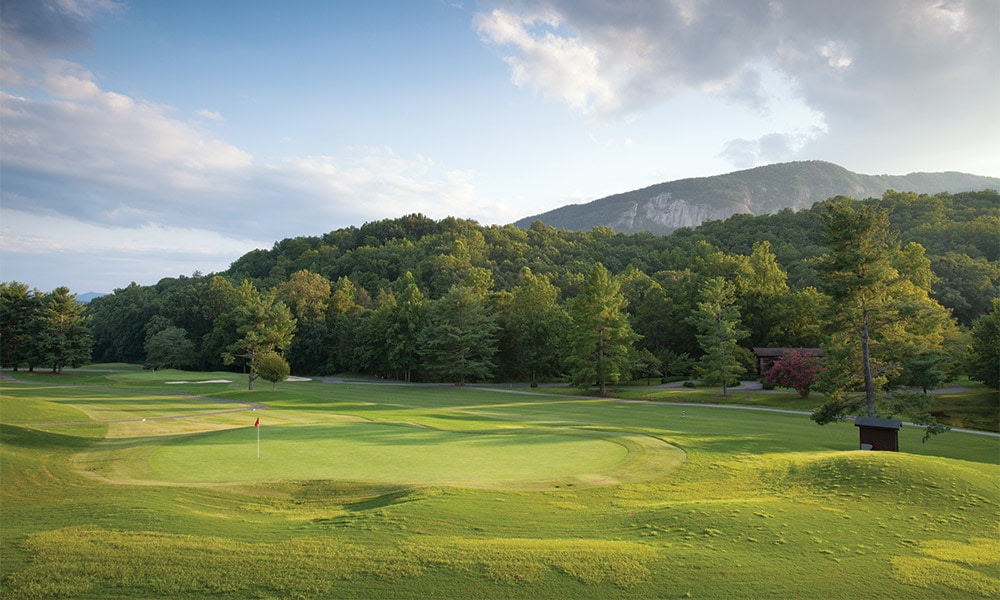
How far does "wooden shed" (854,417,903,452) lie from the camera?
17.0 metres

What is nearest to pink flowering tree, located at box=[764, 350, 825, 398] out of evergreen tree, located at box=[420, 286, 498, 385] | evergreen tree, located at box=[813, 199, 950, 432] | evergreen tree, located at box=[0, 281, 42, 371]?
evergreen tree, located at box=[813, 199, 950, 432]

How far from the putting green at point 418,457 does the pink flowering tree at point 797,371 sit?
26.3m

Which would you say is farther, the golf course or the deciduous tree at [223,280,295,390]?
the deciduous tree at [223,280,295,390]

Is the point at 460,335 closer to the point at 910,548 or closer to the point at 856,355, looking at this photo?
the point at 856,355

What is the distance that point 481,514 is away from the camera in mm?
9195

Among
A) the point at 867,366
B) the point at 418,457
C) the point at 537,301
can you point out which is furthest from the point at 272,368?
the point at 867,366

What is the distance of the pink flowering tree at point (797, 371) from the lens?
3934 cm

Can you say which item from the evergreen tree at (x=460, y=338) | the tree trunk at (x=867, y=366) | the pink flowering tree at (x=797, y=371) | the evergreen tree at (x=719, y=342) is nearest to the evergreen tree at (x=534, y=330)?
the evergreen tree at (x=460, y=338)

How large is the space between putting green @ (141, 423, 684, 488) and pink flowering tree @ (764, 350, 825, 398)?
2626 cm

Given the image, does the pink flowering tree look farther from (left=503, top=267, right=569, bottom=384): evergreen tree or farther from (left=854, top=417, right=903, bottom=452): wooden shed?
(left=854, top=417, right=903, bottom=452): wooden shed

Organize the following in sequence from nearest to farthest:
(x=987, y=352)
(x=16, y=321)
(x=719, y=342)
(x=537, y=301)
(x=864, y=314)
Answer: (x=864, y=314)
(x=987, y=352)
(x=719, y=342)
(x=16, y=321)
(x=537, y=301)

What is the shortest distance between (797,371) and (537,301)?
114ft

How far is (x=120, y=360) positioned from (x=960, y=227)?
13780 cm

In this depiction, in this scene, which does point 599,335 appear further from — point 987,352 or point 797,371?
point 987,352
